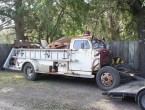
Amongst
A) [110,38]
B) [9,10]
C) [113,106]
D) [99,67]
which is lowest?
[113,106]

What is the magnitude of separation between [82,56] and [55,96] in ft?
8.27

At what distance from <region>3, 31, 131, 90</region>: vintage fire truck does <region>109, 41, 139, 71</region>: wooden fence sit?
1.01 m

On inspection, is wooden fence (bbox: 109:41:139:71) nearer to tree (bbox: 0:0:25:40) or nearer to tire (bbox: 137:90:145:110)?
tire (bbox: 137:90:145:110)

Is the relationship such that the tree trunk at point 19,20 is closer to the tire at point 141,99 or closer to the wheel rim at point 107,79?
the wheel rim at point 107,79

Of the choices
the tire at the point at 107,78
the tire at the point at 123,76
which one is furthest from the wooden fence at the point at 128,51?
the tire at the point at 107,78

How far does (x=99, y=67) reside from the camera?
11266 millimetres

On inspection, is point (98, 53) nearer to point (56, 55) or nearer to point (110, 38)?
point (56, 55)

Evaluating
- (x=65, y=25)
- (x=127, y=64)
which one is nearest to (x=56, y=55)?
(x=127, y=64)

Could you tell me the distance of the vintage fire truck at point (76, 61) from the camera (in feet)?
35.5

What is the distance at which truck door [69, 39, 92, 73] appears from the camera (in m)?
11.4

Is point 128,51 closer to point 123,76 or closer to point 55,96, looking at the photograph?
point 123,76

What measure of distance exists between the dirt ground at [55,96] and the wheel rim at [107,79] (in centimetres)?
41

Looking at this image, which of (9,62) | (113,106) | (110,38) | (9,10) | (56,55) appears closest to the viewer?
(113,106)

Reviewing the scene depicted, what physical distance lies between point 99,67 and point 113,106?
308cm
